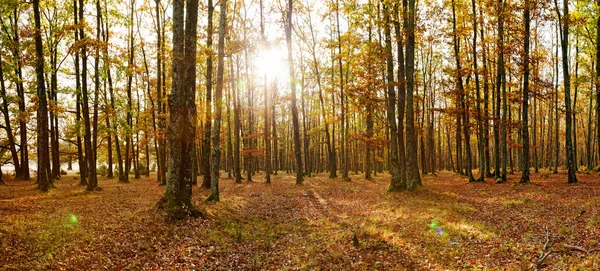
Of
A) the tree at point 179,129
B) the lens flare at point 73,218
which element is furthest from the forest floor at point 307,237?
the tree at point 179,129

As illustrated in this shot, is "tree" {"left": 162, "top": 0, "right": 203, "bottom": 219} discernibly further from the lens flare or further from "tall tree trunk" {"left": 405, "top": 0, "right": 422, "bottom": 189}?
"tall tree trunk" {"left": 405, "top": 0, "right": 422, "bottom": 189}

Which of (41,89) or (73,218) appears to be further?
(41,89)

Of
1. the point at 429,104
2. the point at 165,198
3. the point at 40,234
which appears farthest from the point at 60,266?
the point at 429,104

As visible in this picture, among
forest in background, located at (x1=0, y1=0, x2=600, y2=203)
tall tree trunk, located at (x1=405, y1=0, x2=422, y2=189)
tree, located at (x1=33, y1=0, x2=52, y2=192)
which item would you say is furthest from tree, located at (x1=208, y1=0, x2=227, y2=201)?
tall tree trunk, located at (x1=405, y1=0, x2=422, y2=189)

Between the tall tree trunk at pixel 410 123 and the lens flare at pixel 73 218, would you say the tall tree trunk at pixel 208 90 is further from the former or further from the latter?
the tall tree trunk at pixel 410 123

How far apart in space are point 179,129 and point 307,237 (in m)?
6.02

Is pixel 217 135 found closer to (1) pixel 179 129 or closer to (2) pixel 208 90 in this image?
(2) pixel 208 90

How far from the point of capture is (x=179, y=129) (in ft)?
39.8

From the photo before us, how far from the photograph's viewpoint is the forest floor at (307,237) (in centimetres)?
734

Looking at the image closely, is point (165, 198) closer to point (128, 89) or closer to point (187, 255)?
point (187, 255)

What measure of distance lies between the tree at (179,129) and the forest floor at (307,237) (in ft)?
2.59

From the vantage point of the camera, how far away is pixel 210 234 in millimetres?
10562

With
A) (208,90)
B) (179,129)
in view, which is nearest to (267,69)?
(208,90)

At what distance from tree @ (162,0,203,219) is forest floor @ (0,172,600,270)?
2.59 ft
